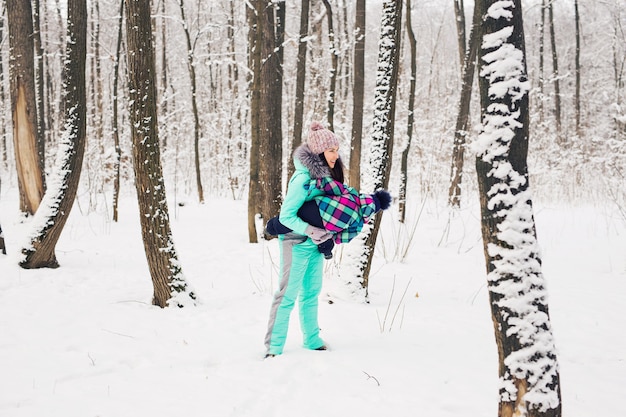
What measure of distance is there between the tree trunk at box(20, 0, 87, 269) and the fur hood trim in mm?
4100

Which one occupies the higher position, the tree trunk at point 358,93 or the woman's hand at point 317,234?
the tree trunk at point 358,93

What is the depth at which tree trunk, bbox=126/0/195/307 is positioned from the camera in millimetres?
4258

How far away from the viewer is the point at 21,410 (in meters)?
2.60

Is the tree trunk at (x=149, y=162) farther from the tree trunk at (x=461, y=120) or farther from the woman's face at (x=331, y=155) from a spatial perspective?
the tree trunk at (x=461, y=120)

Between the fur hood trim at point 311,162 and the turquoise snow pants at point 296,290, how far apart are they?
1.72 ft

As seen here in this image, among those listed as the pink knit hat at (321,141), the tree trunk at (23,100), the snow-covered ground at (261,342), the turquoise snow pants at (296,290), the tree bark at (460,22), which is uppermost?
the tree bark at (460,22)

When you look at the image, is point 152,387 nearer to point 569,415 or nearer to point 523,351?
point 523,351

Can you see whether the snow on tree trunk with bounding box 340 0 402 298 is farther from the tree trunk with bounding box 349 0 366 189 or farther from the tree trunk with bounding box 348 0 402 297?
the tree trunk with bounding box 349 0 366 189

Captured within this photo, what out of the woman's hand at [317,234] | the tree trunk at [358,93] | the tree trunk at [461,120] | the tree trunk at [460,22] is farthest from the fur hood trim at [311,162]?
the tree trunk at [460,22]

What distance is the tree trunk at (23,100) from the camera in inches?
278

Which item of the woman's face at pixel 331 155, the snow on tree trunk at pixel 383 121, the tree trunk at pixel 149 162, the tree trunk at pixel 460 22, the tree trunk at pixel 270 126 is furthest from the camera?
the tree trunk at pixel 460 22

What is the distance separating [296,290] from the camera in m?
3.43

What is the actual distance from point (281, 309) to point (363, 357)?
775 mm

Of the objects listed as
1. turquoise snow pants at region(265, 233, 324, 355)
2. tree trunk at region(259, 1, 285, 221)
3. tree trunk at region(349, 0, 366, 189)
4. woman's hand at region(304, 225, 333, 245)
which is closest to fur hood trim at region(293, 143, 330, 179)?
woman's hand at region(304, 225, 333, 245)
